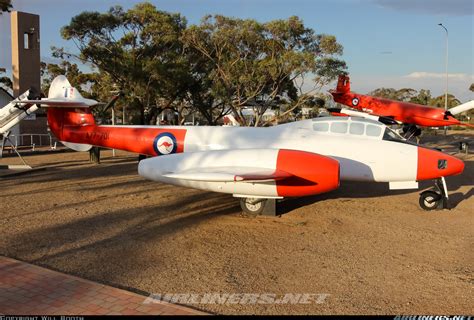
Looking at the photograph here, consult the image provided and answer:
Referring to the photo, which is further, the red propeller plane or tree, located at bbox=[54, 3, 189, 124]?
tree, located at bbox=[54, 3, 189, 124]

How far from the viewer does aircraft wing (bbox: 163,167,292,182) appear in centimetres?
756

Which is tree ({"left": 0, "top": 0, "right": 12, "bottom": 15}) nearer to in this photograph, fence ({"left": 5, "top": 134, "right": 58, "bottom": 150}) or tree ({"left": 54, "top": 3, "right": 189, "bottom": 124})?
tree ({"left": 54, "top": 3, "right": 189, "bottom": 124})

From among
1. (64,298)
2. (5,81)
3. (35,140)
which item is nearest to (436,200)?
(64,298)

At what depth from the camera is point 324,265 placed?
610 cm

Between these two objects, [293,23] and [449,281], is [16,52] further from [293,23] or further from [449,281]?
[449,281]

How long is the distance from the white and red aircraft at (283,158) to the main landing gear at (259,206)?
0.02 metres

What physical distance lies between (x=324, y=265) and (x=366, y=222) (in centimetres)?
296

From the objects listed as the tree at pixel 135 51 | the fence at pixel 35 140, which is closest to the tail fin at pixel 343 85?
the tree at pixel 135 51

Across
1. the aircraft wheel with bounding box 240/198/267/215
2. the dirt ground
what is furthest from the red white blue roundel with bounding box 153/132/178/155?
the aircraft wheel with bounding box 240/198/267/215

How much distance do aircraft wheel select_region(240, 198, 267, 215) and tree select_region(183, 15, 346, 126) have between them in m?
20.7

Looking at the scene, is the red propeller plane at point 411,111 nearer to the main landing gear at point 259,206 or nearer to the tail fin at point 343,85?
the tail fin at point 343,85

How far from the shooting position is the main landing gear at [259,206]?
9078 millimetres

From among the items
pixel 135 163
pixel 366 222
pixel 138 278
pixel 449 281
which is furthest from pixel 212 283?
pixel 135 163

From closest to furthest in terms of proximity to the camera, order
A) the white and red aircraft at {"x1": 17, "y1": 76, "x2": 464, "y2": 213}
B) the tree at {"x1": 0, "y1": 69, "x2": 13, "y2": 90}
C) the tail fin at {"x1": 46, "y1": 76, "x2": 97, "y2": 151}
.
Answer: the white and red aircraft at {"x1": 17, "y1": 76, "x2": 464, "y2": 213}, the tail fin at {"x1": 46, "y1": 76, "x2": 97, "y2": 151}, the tree at {"x1": 0, "y1": 69, "x2": 13, "y2": 90}
